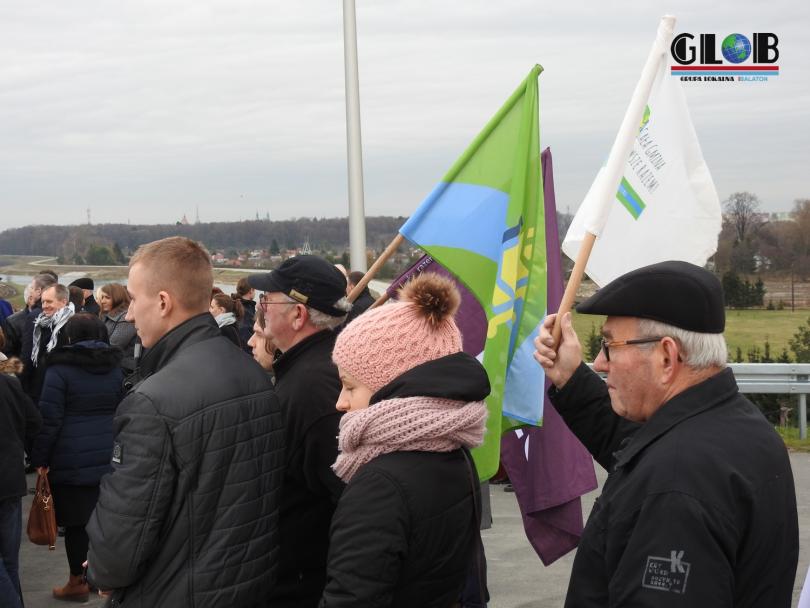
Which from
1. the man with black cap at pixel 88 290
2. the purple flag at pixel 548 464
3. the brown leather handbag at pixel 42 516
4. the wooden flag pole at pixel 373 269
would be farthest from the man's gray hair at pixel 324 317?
the man with black cap at pixel 88 290

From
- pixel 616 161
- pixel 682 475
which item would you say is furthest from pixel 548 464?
pixel 682 475

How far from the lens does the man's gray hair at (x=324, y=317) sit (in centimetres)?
381

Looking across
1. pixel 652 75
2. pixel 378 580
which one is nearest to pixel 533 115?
pixel 652 75

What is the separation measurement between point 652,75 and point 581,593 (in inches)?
73.0

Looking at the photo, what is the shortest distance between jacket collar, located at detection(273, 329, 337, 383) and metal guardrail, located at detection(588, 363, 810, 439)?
7683mm

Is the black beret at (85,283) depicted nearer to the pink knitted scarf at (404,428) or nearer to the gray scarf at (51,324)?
the gray scarf at (51,324)

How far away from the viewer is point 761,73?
37.2ft

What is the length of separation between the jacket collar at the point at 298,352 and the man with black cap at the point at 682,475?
1473 mm

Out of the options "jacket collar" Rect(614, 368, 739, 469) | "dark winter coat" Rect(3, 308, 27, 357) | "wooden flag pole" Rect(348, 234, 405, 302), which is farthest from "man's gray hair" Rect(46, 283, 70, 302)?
"jacket collar" Rect(614, 368, 739, 469)

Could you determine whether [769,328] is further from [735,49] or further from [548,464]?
[548,464]

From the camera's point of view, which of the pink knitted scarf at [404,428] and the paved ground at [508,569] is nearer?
the pink knitted scarf at [404,428]

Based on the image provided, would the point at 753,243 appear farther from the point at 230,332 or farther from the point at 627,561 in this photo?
the point at 627,561

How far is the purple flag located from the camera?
14.4 ft

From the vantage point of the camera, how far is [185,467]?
2.90m
